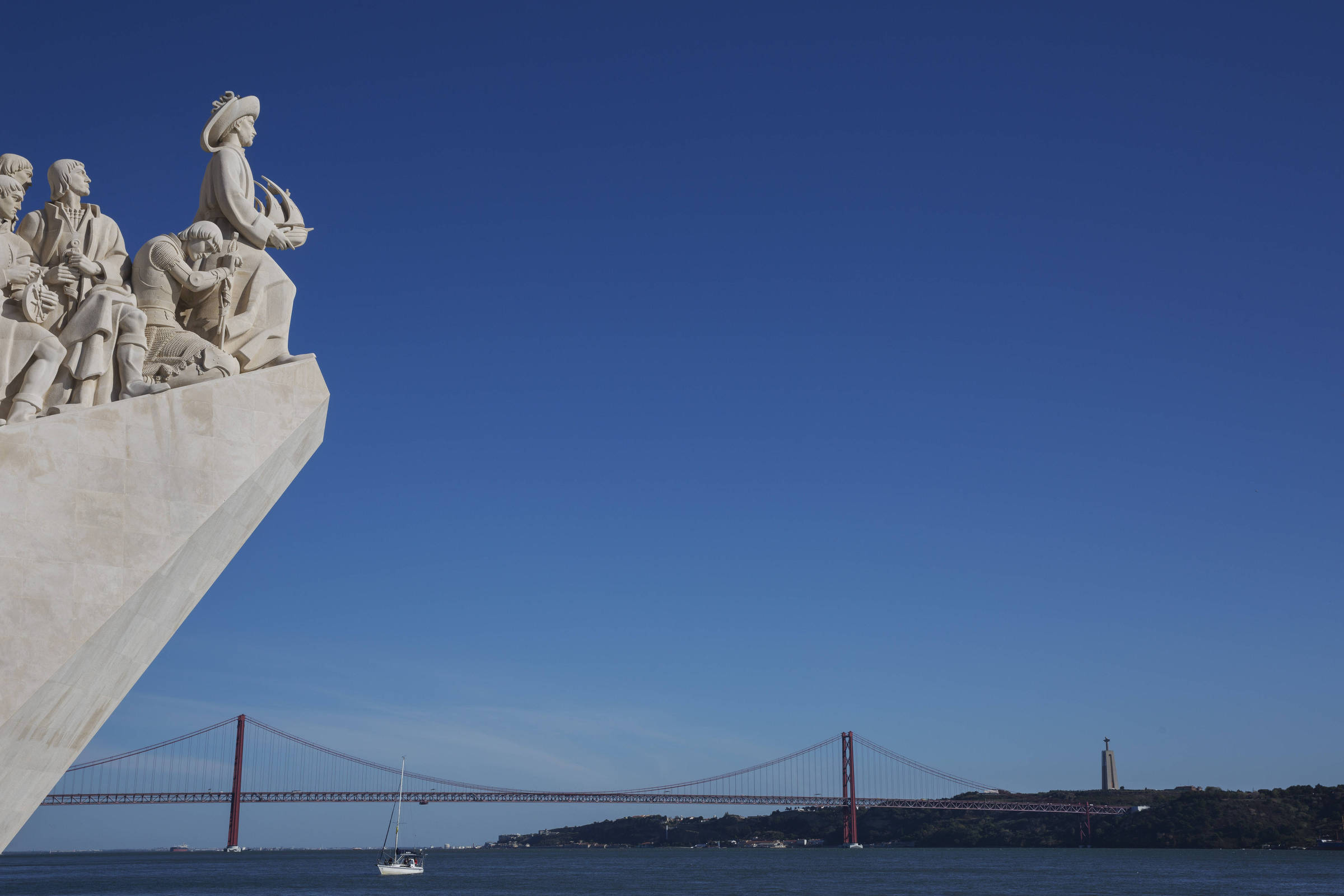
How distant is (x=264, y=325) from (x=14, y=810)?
7.05 feet

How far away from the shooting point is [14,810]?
445 centimetres

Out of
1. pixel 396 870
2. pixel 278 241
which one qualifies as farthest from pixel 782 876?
pixel 278 241

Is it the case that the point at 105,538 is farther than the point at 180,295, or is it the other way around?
the point at 180,295

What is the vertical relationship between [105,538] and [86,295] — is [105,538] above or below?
below

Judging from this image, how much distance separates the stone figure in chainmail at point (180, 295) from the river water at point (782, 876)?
20589 millimetres

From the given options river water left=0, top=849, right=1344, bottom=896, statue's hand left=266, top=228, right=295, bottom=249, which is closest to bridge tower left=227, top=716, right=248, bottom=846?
river water left=0, top=849, right=1344, bottom=896

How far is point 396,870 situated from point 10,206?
122ft

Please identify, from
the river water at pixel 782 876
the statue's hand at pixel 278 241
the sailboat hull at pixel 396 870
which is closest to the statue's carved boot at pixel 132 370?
the statue's hand at pixel 278 241

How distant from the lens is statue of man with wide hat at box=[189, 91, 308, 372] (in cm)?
511

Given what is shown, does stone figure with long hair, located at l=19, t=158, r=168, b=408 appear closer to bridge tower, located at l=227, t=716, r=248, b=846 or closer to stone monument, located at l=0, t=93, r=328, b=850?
stone monument, located at l=0, t=93, r=328, b=850

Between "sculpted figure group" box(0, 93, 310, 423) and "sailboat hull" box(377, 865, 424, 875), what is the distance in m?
36.4

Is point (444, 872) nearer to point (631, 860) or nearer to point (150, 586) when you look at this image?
point (631, 860)

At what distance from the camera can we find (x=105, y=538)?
165 inches

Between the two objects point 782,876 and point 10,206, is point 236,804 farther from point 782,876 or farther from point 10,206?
point 10,206
